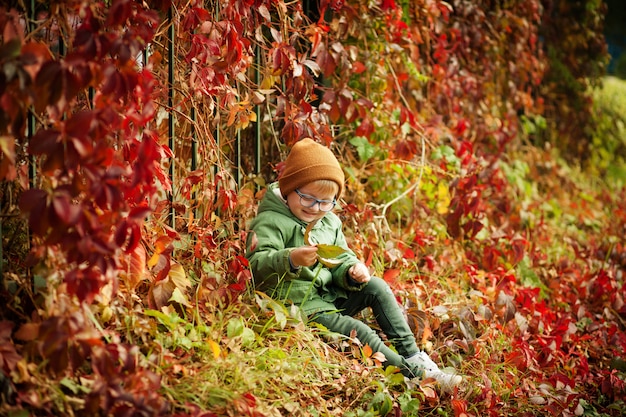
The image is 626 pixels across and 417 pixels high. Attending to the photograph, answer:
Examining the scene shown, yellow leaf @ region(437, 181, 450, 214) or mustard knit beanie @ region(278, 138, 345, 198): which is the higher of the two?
mustard knit beanie @ region(278, 138, 345, 198)

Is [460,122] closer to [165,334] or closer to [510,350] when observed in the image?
[510,350]

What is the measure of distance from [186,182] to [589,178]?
16.9ft

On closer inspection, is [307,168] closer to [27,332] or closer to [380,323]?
[380,323]

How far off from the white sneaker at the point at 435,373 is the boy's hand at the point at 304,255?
0.63 metres

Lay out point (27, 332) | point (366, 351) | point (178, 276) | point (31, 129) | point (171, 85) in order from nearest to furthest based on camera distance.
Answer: point (27, 332)
point (31, 129)
point (178, 276)
point (366, 351)
point (171, 85)

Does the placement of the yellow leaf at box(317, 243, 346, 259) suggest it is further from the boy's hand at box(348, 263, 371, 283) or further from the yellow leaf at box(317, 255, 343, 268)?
the boy's hand at box(348, 263, 371, 283)

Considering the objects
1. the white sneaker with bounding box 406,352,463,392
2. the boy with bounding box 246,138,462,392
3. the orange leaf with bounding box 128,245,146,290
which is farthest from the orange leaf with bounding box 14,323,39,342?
the white sneaker with bounding box 406,352,463,392

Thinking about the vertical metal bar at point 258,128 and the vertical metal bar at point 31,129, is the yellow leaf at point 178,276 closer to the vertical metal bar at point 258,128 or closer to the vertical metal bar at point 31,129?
the vertical metal bar at point 31,129

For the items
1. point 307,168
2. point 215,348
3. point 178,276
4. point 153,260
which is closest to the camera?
point 215,348

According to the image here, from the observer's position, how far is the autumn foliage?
6.54 ft

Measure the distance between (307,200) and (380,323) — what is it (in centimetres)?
62

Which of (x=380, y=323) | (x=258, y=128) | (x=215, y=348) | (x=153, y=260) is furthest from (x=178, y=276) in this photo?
(x=258, y=128)

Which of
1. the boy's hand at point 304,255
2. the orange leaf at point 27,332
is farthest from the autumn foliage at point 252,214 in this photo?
the boy's hand at point 304,255

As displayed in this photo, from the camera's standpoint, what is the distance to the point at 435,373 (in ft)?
9.46
